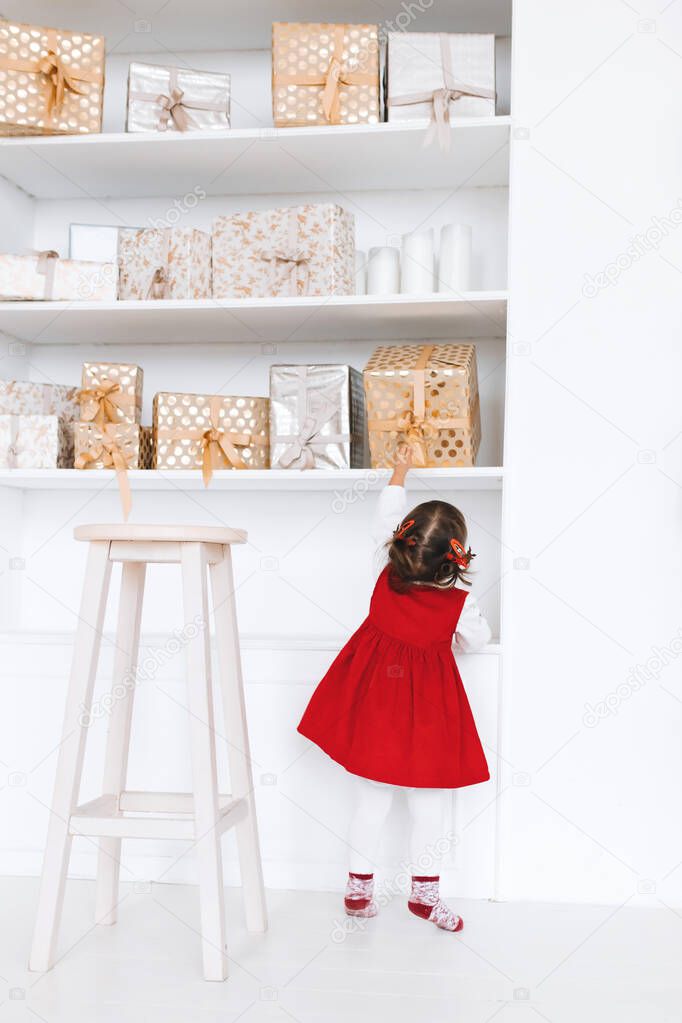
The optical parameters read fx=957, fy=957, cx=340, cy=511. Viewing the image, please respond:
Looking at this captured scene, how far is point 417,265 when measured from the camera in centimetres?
230

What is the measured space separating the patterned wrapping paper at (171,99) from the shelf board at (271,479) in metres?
0.83

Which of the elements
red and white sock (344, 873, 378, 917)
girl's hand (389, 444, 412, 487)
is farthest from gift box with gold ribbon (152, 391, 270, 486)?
red and white sock (344, 873, 378, 917)

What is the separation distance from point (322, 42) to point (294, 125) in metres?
0.20

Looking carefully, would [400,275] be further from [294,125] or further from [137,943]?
[137,943]

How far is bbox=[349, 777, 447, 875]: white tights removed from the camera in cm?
201

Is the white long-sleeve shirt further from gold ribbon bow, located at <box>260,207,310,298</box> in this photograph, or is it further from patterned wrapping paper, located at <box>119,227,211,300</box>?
patterned wrapping paper, located at <box>119,227,211,300</box>

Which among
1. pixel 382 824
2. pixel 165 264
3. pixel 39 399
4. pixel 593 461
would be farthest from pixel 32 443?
pixel 593 461

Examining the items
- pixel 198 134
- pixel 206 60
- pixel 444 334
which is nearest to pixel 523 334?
pixel 444 334

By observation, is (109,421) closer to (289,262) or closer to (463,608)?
(289,262)

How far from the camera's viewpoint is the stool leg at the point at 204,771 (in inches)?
65.9

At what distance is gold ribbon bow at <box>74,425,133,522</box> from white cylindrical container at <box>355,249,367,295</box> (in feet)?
2.39

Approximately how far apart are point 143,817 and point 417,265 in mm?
1385

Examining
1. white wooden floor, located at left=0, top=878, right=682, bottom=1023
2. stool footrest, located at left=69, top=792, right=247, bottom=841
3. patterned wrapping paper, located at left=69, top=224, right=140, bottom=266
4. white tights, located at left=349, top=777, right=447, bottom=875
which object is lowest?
white wooden floor, located at left=0, top=878, right=682, bottom=1023

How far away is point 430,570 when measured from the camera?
201cm
